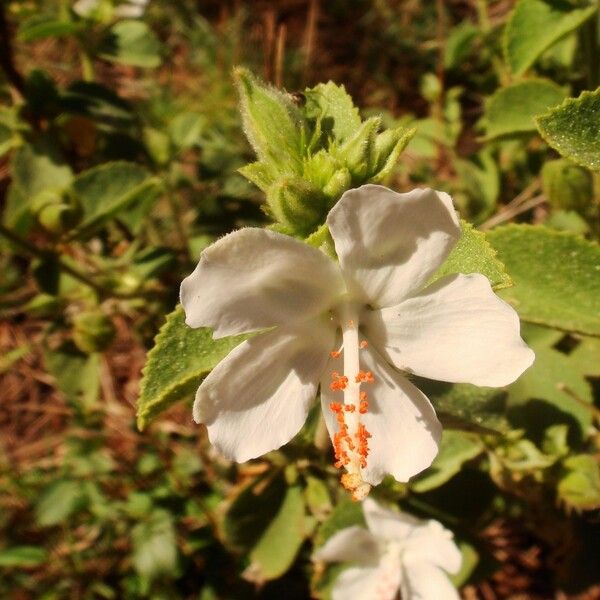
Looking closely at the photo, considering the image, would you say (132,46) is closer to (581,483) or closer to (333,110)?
(333,110)

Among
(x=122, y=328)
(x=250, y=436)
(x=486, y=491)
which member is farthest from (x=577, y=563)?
(x=122, y=328)

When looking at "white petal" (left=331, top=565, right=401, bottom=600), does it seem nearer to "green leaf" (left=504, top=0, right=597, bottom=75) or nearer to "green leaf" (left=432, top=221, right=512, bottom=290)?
"green leaf" (left=432, top=221, right=512, bottom=290)

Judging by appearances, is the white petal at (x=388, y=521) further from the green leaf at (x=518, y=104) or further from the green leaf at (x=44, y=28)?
A: the green leaf at (x=44, y=28)

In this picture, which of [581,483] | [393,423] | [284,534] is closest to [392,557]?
[284,534]

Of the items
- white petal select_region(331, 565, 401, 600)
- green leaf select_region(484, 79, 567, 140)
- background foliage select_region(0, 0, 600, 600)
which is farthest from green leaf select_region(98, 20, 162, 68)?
white petal select_region(331, 565, 401, 600)

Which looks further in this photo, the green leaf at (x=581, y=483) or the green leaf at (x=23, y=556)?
the green leaf at (x=23, y=556)

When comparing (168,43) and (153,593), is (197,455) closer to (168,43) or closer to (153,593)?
(153,593)

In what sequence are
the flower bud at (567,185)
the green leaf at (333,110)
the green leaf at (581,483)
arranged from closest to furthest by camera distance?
the green leaf at (333,110) < the green leaf at (581,483) < the flower bud at (567,185)

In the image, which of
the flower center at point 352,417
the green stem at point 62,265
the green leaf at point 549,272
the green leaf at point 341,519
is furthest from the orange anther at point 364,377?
the green stem at point 62,265
